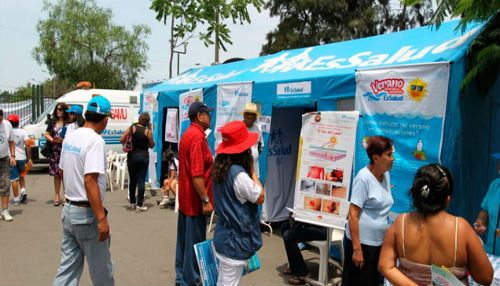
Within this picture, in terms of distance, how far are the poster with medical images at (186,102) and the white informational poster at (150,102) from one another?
1.68m

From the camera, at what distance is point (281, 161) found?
6.50m

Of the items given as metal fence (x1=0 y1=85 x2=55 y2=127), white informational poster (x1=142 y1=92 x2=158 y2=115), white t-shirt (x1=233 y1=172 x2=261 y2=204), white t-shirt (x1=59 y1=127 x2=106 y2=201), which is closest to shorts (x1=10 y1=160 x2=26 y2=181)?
white informational poster (x1=142 y1=92 x2=158 y2=115)

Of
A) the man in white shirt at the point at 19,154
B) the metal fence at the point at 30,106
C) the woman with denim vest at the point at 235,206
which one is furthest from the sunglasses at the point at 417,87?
the metal fence at the point at 30,106

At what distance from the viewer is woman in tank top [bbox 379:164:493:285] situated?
1864 millimetres

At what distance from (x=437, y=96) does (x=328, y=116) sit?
1.07 m

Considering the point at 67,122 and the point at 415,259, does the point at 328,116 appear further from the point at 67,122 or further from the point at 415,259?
the point at 67,122

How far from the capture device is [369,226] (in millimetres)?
3055

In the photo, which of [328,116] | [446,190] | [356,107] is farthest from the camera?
[356,107]

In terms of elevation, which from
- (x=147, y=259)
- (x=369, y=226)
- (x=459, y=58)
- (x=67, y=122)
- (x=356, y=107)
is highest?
(x=459, y=58)

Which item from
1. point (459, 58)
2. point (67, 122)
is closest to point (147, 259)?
point (67, 122)

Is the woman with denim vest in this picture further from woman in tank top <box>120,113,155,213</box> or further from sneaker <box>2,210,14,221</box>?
sneaker <box>2,210,14,221</box>

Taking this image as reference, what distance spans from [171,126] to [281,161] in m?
3.07

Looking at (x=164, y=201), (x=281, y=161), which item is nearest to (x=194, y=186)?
(x=281, y=161)

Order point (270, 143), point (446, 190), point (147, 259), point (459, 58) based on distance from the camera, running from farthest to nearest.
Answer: point (270, 143), point (147, 259), point (459, 58), point (446, 190)
